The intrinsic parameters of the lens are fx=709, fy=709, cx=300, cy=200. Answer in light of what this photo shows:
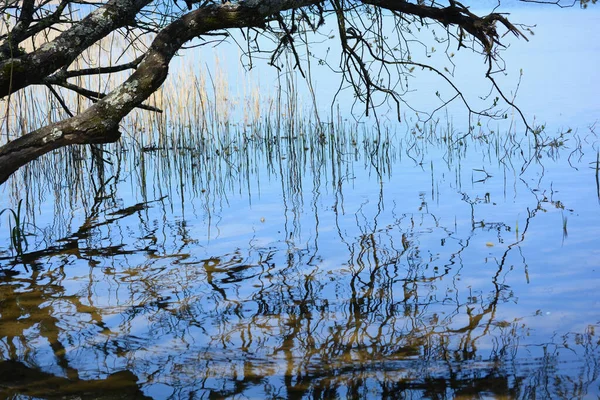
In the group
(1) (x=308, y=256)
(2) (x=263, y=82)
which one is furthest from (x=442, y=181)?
(2) (x=263, y=82)

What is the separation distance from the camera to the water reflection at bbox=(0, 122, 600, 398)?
2.50m

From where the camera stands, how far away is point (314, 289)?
3.37m

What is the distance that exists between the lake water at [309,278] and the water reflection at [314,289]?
11 millimetres

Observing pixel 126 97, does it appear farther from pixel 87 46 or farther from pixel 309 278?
pixel 309 278

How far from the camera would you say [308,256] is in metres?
3.92

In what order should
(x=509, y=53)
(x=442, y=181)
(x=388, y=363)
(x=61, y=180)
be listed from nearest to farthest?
(x=388, y=363) → (x=442, y=181) → (x=61, y=180) → (x=509, y=53)

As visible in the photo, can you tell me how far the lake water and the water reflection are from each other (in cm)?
1

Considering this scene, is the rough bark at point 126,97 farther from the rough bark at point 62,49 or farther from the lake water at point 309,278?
the lake water at point 309,278

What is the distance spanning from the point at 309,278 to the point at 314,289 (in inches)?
6.5

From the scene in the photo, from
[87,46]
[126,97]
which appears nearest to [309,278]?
[126,97]

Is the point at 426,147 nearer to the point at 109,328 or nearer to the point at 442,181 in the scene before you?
the point at 442,181

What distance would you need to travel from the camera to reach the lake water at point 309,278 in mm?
2512

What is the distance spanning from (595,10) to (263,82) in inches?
619

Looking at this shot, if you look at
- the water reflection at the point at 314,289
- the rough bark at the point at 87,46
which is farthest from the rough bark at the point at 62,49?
the water reflection at the point at 314,289
